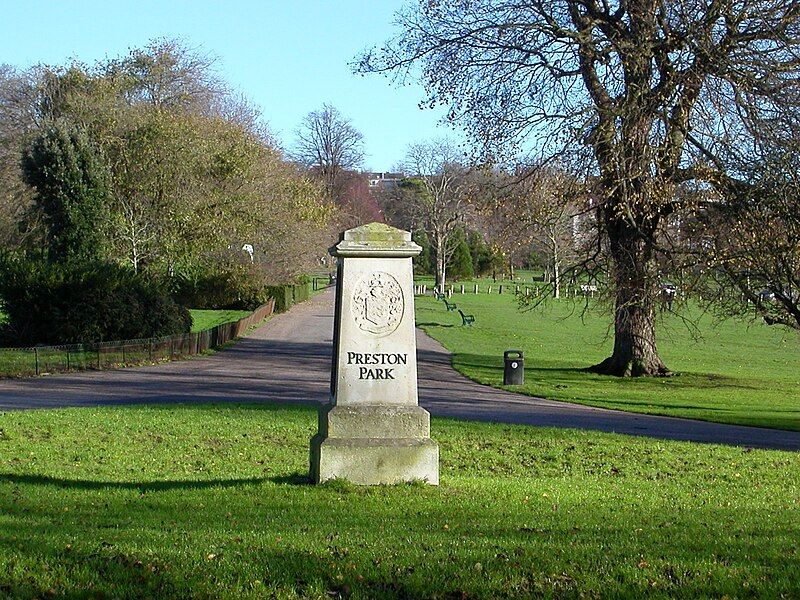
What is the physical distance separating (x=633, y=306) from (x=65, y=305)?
17220 mm

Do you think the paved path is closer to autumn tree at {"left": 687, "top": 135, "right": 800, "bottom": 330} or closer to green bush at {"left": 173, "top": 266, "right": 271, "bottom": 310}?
autumn tree at {"left": 687, "top": 135, "right": 800, "bottom": 330}

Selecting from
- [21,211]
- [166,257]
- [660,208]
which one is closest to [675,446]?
[660,208]

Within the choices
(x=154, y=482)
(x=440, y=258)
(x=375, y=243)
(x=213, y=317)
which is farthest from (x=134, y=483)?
(x=440, y=258)

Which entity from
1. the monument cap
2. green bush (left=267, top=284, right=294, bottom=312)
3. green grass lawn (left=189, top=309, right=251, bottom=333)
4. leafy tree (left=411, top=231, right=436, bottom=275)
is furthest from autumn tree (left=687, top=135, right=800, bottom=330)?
leafy tree (left=411, top=231, right=436, bottom=275)

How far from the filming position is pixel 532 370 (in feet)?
118

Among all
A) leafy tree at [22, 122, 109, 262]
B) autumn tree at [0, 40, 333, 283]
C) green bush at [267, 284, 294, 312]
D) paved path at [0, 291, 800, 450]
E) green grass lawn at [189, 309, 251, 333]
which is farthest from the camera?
green bush at [267, 284, 294, 312]

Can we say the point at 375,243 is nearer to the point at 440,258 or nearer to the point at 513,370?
the point at 513,370

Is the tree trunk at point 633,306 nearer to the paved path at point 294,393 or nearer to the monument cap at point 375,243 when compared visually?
the paved path at point 294,393

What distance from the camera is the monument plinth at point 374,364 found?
9.49 meters

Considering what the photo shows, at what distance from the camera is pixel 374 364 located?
957 centimetres

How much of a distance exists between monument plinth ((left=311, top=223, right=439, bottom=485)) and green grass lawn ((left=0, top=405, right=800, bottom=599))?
10.5 inches

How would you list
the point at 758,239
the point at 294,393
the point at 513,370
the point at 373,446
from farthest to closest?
1. the point at 513,370
2. the point at 294,393
3. the point at 758,239
4. the point at 373,446

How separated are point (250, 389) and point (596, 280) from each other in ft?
37.0

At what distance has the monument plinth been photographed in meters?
9.49
